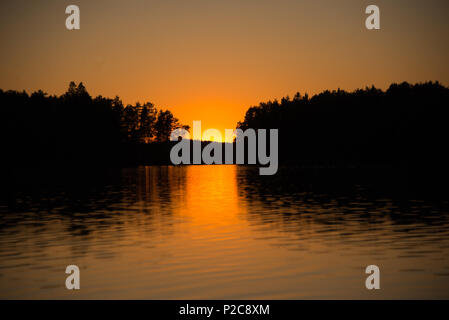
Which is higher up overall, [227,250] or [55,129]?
[55,129]

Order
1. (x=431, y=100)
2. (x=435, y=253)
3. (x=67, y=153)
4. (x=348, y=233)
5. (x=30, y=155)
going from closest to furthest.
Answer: (x=435, y=253), (x=348, y=233), (x=30, y=155), (x=67, y=153), (x=431, y=100)

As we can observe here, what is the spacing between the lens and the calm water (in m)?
18.7

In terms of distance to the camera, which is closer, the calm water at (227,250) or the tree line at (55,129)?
the calm water at (227,250)

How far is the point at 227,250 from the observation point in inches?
1003

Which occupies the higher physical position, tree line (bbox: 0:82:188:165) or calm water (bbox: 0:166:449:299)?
tree line (bbox: 0:82:188:165)

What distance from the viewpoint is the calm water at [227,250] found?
18703 millimetres

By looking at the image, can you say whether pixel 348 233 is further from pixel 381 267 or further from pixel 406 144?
pixel 406 144

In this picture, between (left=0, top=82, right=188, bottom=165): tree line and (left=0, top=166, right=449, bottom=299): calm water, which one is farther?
(left=0, top=82, right=188, bottom=165): tree line

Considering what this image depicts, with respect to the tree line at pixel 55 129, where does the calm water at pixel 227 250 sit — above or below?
below

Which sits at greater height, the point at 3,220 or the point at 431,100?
the point at 431,100

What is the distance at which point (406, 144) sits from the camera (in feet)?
600

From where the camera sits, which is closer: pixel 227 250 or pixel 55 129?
pixel 227 250
